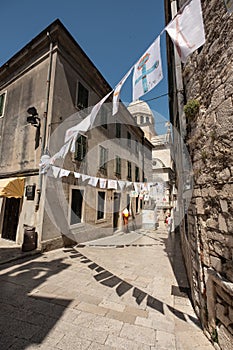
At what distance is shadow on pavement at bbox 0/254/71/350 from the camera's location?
8.36 ft

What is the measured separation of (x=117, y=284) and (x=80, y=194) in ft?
17.3

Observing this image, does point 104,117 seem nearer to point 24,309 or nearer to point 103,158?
point 103,158

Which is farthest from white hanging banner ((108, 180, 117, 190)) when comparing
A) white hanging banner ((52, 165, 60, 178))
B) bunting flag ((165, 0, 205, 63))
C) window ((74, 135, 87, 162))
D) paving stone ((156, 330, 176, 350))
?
bunting flag ((165, 0, 205, 63))

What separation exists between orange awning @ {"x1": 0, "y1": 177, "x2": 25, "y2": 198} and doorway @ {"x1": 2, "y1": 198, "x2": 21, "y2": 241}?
58 centimetres

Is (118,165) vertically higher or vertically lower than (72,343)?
higher

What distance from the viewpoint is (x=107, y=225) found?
11281 mm

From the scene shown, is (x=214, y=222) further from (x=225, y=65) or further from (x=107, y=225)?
(x=107, y=225)

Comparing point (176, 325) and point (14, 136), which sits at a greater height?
point (14, 136)

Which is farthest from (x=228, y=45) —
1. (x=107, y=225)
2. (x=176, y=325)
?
(x=107, y=225)

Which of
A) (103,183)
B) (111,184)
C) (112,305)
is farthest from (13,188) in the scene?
(112,305)

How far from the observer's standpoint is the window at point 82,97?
9.10m

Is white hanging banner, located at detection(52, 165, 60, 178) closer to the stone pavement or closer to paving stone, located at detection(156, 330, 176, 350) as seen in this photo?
the stone pavement

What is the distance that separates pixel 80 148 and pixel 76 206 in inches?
114

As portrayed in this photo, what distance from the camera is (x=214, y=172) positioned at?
8.82 feet
